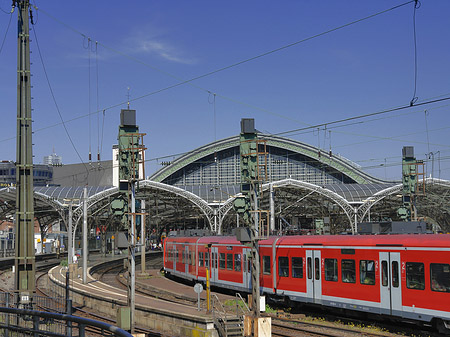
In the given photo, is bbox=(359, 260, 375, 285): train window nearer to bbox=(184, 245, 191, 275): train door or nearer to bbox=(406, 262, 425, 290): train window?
bbox=(406, 262, 425, 290): train window

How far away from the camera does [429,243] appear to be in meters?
19.2

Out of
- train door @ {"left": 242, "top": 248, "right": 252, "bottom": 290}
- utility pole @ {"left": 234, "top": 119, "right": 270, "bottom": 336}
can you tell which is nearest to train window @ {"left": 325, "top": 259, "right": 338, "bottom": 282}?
utility pole @ {"left": 234, "top": 119, "right": 270, "bottom": 336}

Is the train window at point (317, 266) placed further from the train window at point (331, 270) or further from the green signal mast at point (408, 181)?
the green signal mast at point (408, 181)

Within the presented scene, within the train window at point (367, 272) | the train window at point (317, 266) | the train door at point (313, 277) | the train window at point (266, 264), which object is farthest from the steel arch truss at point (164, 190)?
the train window at point (367, 272)

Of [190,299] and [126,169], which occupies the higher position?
[126,169]

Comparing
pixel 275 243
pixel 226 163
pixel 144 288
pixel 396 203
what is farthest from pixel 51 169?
pixel 275 243

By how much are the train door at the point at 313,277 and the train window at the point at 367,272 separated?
2394 mm

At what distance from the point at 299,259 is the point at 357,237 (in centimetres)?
335

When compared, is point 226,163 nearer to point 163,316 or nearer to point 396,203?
point 396,203

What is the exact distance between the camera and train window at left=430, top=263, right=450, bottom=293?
1846cm

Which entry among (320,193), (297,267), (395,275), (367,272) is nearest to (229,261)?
(297,267)

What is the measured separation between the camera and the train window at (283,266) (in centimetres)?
2595

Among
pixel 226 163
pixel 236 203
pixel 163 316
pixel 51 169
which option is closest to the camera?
pixel 163 316

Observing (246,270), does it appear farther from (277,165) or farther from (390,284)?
(277,165)
